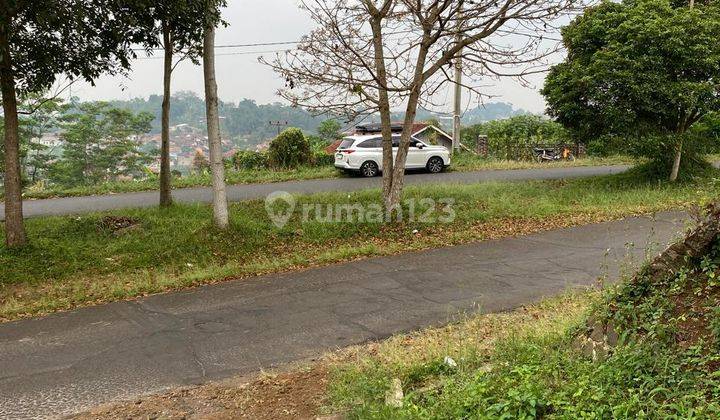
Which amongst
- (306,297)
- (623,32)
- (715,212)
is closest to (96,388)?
(306,297)

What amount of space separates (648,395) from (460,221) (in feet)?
28.1

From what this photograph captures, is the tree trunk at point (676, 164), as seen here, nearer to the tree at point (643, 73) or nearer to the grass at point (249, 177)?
the tree at point (643, 73)

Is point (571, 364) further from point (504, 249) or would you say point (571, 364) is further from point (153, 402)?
point (504, 249)

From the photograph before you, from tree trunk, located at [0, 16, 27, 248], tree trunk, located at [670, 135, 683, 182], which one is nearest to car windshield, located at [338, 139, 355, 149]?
tree trunk, located at [670, 135, 683, 182]

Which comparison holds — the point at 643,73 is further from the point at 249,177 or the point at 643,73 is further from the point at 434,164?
the point at 249,177

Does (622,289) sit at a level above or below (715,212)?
below

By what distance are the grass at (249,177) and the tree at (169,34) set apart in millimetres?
6091

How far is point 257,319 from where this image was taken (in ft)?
20.0

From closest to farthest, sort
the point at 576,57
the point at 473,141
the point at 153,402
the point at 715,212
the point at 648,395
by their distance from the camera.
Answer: the point at 648,395
the point at 715,212
the point at 153,402
the point at 576,57
the point at 473,141

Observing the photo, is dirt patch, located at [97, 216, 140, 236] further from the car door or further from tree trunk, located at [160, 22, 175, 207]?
the car door

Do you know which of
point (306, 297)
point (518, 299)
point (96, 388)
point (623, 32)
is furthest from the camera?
point (623, 32)

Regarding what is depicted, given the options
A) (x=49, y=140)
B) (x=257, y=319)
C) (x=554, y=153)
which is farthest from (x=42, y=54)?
(x=554, y=153)

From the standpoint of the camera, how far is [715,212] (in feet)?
12.1

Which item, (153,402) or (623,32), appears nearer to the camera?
(153,402)
